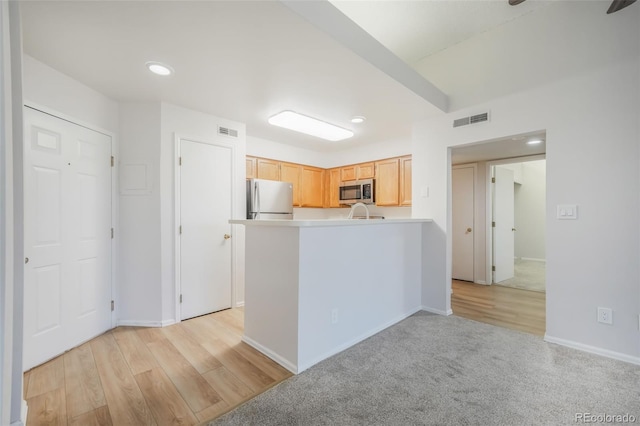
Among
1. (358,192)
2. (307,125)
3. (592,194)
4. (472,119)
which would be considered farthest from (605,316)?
(307,125)

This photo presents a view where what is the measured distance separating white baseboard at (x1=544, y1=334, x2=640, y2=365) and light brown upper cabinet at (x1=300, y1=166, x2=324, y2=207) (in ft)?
12.6

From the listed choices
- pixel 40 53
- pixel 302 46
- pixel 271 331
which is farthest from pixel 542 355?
pixel 40 53

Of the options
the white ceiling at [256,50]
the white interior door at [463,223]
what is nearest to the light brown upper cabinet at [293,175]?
the white ceiling at [256,50]

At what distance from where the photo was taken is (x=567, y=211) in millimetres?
2484

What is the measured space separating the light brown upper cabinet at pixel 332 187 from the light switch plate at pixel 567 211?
3.35 metres

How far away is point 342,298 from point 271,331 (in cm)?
68

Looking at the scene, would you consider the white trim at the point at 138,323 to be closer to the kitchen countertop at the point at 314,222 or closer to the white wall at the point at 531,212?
the kitchen countertop at the point at 314,222

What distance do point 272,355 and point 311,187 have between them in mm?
3474

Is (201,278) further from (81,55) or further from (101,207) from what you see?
(81,55)

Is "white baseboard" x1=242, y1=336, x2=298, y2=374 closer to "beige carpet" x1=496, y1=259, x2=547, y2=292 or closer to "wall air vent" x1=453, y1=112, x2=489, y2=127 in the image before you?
"wall air vent" x1=453, y1=112, x2=489, y2=127

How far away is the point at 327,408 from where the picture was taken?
5.56 ft

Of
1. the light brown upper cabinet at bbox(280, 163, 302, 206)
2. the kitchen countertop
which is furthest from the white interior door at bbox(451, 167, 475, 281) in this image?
the light brown upper cabinet at bbox(280, 163, 302, 206)

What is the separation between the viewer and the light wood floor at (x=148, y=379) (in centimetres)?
167

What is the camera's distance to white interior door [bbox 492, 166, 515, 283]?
4.91 m
